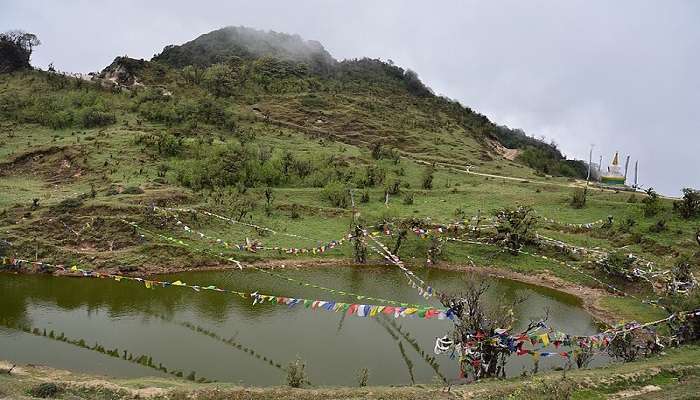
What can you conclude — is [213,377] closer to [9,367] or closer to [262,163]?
[9,367]

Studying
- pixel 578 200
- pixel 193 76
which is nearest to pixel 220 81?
pixel 193 76

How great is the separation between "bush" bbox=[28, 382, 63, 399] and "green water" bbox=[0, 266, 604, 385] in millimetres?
3152

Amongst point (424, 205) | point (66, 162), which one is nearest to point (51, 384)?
point (424, 205)

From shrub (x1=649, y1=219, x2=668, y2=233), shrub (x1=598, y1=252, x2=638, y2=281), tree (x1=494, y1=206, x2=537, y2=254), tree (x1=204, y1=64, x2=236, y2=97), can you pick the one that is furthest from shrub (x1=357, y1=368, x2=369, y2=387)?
tree (x1=204, y1=64, x2=236, y2=97)

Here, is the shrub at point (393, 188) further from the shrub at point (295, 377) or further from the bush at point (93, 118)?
the bush at point (93, 118)

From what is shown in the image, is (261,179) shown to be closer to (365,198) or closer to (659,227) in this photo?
(365,198)

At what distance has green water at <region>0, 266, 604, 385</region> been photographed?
61.9ft

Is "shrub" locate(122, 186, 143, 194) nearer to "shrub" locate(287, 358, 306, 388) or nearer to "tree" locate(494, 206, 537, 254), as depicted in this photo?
"shrub" locate(287, 358, 306, 388)

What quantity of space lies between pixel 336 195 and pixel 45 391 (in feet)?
104

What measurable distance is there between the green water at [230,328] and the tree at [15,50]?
63.6 metres

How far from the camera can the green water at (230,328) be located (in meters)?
18.9

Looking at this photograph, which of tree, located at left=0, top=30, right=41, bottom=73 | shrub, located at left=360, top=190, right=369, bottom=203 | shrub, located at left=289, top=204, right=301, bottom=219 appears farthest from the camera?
tree, located at left=0, top=30, right=41, bottom=73

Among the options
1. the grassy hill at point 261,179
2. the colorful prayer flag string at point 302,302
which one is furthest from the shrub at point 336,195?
the colorful prayer flag string at point 302,302

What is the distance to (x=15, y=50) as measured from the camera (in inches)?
3071
